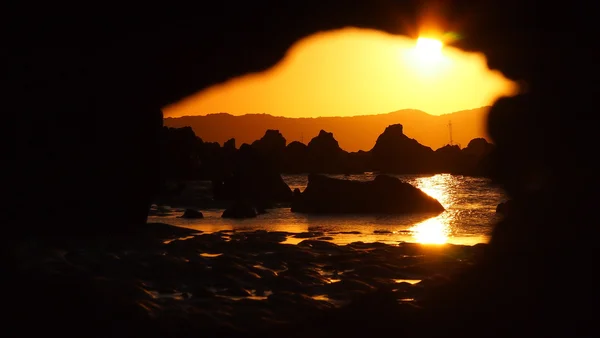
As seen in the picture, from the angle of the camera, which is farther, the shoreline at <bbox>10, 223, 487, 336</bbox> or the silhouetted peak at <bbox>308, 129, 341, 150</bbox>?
the silhouetted peak at <bbox>308, 129, 341, 150</bbox>

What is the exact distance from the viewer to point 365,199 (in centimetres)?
3700

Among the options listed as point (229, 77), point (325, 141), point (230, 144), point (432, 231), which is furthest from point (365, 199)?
point (325, 141)

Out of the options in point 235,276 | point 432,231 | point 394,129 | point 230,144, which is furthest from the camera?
point 394,129

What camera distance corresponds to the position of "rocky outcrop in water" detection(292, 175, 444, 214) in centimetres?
3656

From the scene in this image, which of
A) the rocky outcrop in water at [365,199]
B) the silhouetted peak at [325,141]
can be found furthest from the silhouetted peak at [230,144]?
the silhouetted peak at [325,141]

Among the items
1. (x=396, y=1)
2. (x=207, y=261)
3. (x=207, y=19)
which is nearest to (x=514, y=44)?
(x=396, y=1)

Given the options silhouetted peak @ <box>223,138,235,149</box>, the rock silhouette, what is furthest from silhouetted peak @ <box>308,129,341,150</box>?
the rock silhouette

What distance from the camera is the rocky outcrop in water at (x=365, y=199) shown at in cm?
3656

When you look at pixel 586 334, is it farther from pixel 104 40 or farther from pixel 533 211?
pixel 104 40

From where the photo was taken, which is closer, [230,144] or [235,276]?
[235,276]

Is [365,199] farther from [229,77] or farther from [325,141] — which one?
[325,141]

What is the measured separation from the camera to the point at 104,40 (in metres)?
13.1

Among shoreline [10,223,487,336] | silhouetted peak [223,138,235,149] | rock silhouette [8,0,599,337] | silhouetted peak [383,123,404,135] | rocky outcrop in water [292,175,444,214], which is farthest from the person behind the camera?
silhouetted peak [383,123,404,135]

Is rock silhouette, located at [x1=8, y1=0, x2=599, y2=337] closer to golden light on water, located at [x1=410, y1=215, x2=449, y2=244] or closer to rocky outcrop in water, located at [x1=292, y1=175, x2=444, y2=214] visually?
golden light on water, located at [x1=410, y1=215, x2=449, y2=244]
